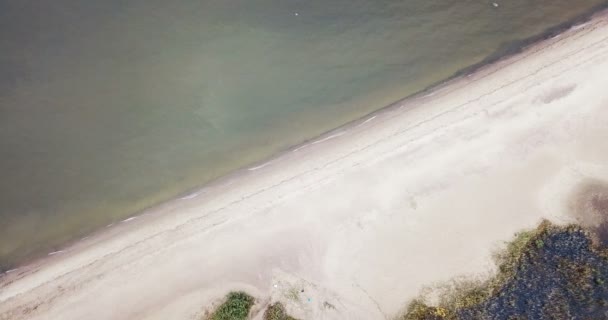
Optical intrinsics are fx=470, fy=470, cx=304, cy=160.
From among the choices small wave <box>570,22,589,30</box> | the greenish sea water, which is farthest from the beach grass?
small wave <box>570,22,589,30</box>

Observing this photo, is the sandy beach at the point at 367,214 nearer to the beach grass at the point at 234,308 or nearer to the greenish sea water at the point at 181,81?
the beach grass at the point at 234,308

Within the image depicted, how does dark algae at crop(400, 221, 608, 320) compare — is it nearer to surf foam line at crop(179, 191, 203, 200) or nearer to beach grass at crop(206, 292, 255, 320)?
beach grass at crop(206, 292, 255, 320)

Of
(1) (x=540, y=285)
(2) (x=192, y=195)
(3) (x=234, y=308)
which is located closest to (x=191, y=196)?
(2) (x=192, y=195)

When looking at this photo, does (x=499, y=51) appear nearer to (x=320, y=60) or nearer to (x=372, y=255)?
(x=320, y=60)

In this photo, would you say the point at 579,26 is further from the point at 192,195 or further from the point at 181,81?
the point at 192,195

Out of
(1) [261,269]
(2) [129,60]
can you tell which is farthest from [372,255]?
(2) [129,60]
